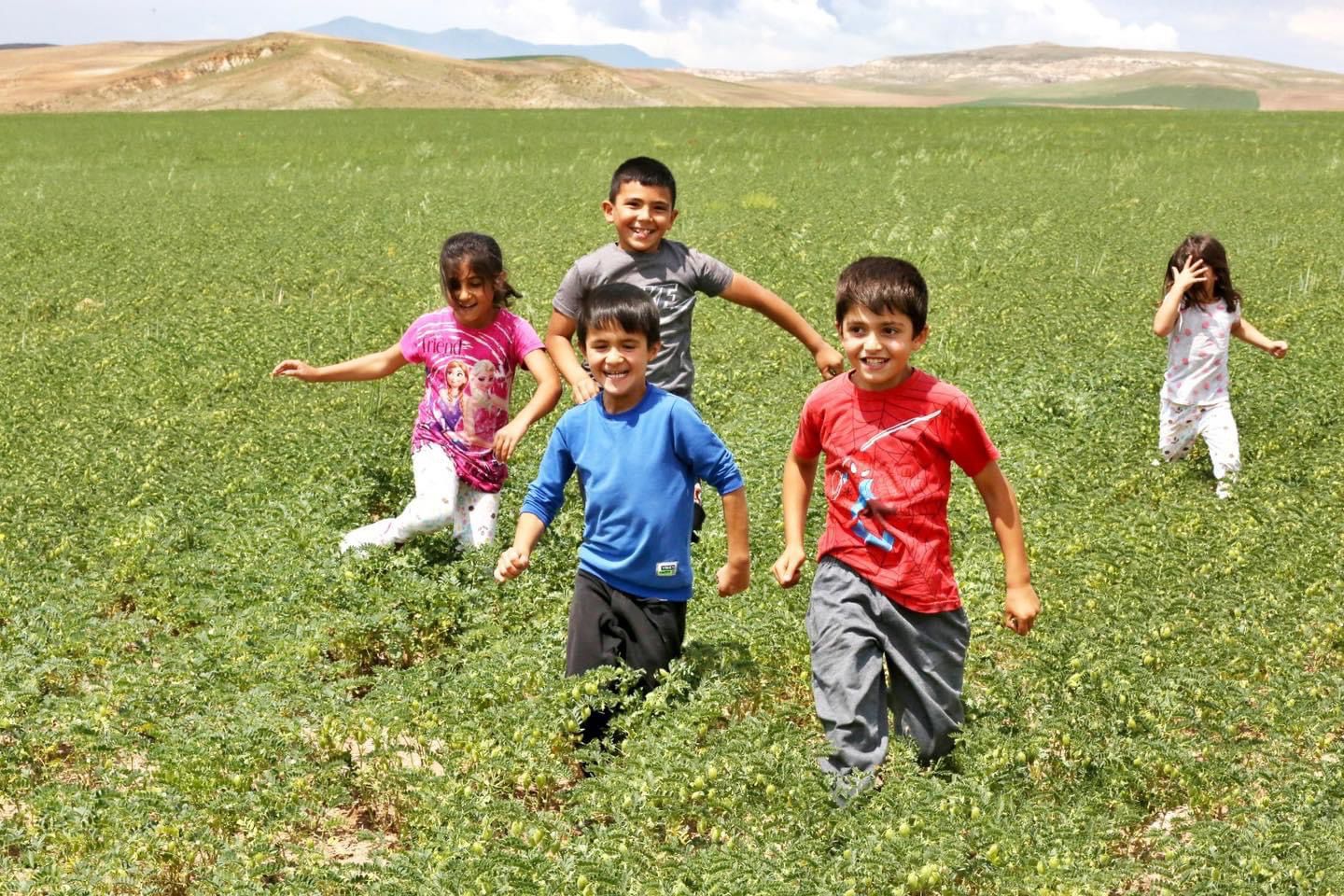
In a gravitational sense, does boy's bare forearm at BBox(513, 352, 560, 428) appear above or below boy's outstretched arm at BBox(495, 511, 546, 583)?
above

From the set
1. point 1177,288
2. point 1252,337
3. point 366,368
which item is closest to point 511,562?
point 366,368

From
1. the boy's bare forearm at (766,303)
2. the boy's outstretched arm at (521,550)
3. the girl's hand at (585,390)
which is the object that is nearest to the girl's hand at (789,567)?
the boy's outstretched arm at (521,550)

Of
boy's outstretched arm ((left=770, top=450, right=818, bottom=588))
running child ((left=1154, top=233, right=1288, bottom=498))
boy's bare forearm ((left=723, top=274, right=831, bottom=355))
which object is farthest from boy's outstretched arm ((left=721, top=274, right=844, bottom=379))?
running child ((left=1154, top=233, right=1288, bottom=498))

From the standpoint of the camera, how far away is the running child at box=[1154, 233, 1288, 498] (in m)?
7.90

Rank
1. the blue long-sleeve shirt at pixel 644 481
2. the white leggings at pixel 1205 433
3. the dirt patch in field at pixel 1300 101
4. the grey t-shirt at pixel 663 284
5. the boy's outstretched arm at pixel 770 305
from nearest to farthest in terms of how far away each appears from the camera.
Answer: the blue long-sleeve shirt at pixel 644 481
the grey t-shirt at pixel 663 284
the boy's outstretched arm at pixel 770 305
the white leggings at pixel 1205 433
the dirt patch in field at pixel 1300 101

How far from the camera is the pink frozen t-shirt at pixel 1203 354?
26.6 feet

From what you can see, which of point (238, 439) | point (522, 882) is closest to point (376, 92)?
point (238, 439)

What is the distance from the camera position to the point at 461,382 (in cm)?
633

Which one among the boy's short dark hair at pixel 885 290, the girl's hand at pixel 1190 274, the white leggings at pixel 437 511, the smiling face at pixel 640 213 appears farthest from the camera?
the girl's hand at pixel 1190 274

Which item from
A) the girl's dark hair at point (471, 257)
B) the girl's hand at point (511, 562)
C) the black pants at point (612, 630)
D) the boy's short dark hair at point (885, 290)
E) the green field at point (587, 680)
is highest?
the boy's short dark hair at point (885, 290)

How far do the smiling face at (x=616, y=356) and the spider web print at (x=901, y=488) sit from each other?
0.85 meters

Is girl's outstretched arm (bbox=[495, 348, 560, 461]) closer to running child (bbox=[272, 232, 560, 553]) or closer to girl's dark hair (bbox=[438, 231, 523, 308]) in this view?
running child (bbox=[272, 232, 560, 553])

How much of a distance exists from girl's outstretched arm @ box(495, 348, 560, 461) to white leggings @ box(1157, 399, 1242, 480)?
4.33 m

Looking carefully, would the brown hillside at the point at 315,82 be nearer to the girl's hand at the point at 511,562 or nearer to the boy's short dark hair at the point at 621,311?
the boy's short dark hair at the point at 621,311
